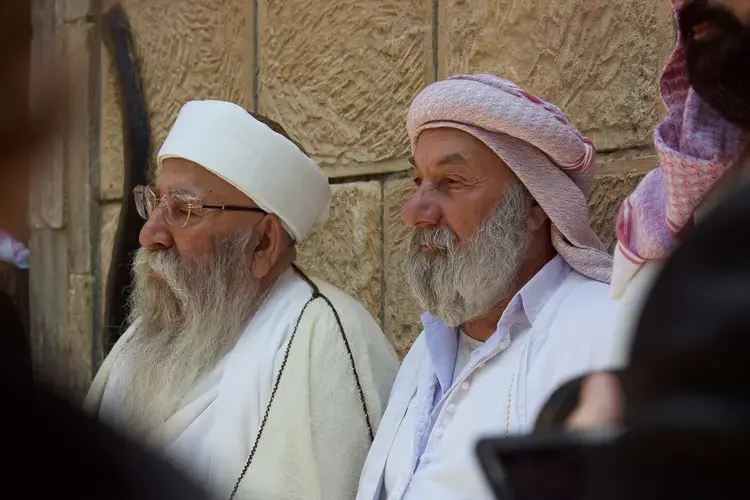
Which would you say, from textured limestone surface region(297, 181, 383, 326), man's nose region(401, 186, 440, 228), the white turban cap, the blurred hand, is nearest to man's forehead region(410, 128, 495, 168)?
man's nose region(401, 186, 440, 228)

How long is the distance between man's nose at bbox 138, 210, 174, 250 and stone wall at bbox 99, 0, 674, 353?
3.42ft

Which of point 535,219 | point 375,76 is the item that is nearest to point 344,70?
point 375,76

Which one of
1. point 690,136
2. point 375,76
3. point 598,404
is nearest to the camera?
point 598,404

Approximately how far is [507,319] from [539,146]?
558mm

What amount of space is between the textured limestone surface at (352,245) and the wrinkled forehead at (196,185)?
82cm

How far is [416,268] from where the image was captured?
11.0 ft

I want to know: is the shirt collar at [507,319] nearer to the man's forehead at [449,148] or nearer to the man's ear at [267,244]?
the man's forehead at [449,148]

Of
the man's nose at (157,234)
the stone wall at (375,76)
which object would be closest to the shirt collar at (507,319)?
the stone wall at (375,76)

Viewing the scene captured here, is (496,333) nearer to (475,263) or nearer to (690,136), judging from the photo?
(475,263)

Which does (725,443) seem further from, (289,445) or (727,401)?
(289,445)

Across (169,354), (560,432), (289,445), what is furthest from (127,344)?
(560,432)

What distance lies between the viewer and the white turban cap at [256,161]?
3.99 meters

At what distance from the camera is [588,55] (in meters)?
3.76

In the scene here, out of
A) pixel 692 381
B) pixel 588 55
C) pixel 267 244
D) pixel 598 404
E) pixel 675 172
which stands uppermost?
pixel 692 381
